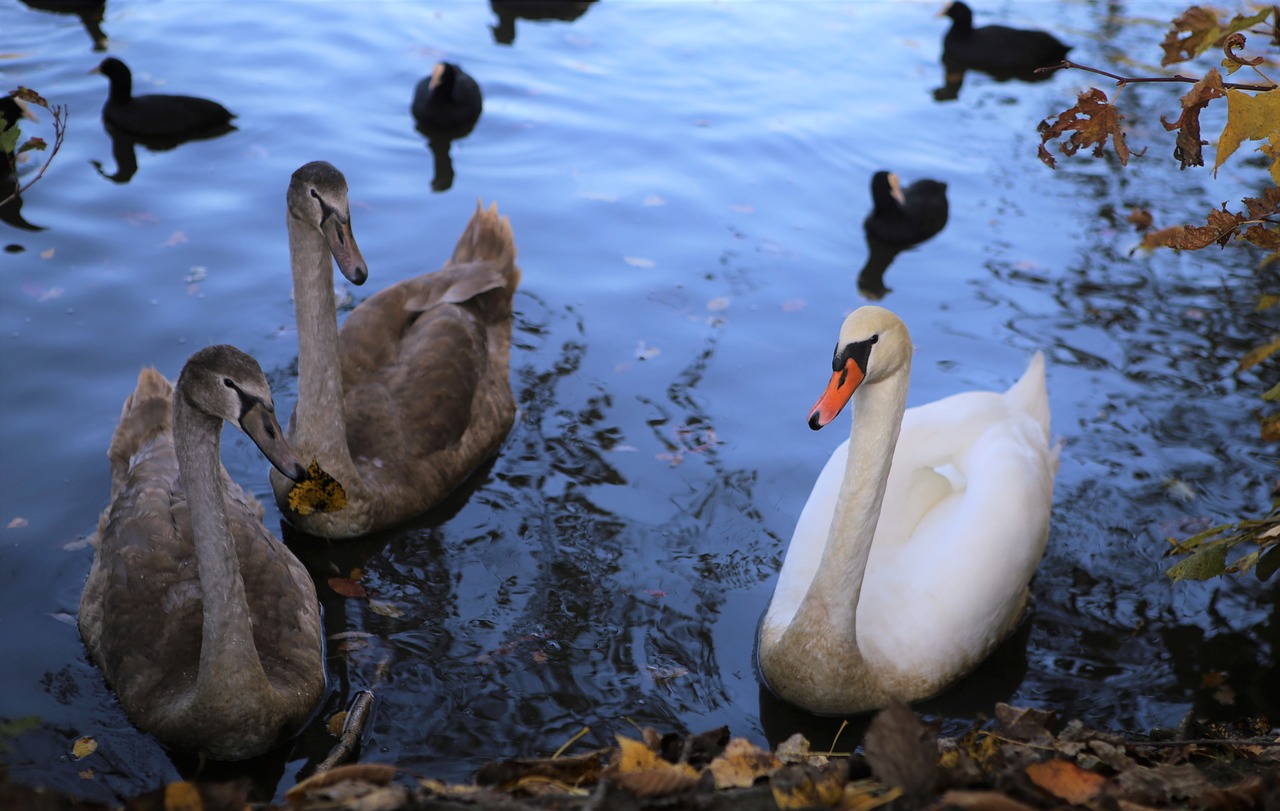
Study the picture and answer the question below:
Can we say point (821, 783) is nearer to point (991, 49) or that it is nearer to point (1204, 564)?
point (1204, 564)

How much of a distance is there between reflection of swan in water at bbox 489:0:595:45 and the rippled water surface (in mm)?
73

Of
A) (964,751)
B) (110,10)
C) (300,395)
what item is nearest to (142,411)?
(300,395)

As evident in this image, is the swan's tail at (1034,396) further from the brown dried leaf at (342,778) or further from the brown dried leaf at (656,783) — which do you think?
the brown dried leaf at (342,778)

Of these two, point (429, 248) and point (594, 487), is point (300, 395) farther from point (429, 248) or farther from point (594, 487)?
point (429, 248)

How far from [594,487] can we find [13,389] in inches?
133

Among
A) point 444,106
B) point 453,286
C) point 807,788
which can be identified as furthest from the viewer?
point 444,106

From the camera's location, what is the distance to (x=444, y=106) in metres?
10.2

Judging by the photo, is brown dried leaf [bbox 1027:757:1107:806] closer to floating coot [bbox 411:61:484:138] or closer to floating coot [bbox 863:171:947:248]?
floating coot [bbox 863:171:947:248]

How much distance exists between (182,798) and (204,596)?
1.70m

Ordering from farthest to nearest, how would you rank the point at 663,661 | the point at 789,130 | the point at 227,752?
the point at 789,130
the point at 663,661
the point at 227,752

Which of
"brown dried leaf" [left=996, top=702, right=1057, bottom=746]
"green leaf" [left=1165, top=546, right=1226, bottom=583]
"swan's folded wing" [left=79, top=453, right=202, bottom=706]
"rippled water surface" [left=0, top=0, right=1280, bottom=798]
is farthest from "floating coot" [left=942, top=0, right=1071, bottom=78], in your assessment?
"brown dried leaf" [left=996, top=702, right=1057, bottom=746]

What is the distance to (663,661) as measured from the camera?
518 centimetres

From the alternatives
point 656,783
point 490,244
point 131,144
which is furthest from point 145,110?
point 656,783

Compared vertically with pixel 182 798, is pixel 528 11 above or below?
above
